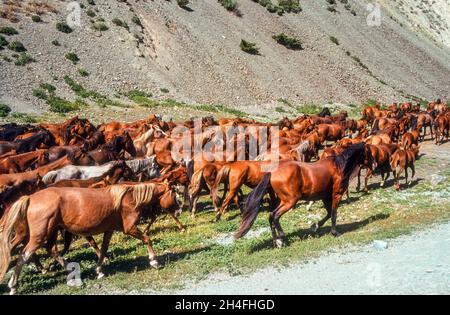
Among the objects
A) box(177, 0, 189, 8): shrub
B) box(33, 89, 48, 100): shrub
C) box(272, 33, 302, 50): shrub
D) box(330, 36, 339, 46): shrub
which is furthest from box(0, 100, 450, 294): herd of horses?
box(330, 36, 339, 46): shrub

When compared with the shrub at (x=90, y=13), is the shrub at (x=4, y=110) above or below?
below

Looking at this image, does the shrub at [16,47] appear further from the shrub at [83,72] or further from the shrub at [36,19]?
the shrub at [83,72]

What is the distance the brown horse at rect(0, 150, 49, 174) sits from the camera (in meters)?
12.6

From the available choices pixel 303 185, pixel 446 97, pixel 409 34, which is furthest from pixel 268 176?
pixel 409 34

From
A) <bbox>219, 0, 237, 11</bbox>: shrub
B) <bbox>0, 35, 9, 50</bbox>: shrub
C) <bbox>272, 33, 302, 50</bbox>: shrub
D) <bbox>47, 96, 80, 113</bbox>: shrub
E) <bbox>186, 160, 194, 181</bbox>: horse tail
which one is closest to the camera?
<bbox>186, 160, 194, 181</bbox>: horse tail

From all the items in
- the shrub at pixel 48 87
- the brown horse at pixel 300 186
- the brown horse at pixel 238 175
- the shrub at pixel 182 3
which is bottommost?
the shrub at pixel 48 87

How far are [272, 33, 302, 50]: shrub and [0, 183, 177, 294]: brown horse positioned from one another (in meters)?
45.9

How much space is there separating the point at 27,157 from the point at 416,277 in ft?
34.1

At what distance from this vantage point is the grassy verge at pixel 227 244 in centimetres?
795

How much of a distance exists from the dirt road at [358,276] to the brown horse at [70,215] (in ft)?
5.67

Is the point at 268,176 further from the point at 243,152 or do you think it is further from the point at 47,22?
the point at 47,22

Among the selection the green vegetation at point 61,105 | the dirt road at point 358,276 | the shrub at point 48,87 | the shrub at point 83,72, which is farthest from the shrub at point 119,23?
the dirt road at point 358,276

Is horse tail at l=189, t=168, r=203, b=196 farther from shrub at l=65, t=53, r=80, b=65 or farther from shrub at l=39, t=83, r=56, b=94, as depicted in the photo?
shrub at l=65, t=53, r=80, b=65

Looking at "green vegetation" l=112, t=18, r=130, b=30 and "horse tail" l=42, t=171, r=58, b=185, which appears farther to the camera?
"green vegetation" l=112, t=18, r=130, b=30
